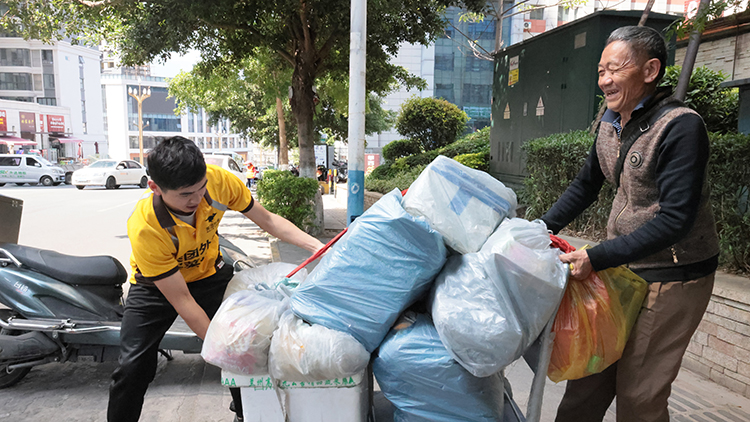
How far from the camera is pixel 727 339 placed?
333 centimetres

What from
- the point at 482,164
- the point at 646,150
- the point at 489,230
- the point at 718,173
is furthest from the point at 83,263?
the point at 482,164

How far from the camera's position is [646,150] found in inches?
70.2

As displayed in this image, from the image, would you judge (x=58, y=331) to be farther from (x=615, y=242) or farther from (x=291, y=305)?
(x=615, y=242)

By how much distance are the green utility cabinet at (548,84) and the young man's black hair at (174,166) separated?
630 centimetres

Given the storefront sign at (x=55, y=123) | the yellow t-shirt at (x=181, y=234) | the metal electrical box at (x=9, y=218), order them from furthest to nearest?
Answer: the storefront sign at (x=55, y=123) → the metal electrical box at (x=9, y=218) → the yellow t-shirt at (x=181, y=234)

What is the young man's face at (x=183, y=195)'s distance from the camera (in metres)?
2.05

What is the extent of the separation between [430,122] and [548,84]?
8419 millimetres

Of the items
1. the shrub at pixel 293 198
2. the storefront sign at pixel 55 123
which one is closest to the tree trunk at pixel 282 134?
the shrub at pixel 293 198

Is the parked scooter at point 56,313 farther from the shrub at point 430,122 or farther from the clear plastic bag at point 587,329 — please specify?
the shrub at point 430,122

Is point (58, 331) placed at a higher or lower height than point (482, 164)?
lower

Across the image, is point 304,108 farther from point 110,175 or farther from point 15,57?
point 15,57

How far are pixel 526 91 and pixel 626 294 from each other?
726 centimetres

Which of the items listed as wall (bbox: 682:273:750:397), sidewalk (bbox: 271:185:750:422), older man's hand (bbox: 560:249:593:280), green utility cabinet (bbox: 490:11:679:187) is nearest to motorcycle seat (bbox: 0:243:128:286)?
sidewalk (bbox: 271:185:750:422)

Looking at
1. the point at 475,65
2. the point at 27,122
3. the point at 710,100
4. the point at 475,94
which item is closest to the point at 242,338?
the point at 710,100
